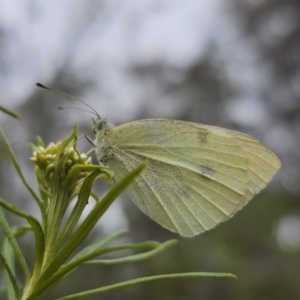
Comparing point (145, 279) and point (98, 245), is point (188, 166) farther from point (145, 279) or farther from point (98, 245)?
point (145, 279)

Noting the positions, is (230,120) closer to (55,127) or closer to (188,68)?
(188,68)

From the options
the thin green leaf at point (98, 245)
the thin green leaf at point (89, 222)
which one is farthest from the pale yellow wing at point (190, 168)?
the thin green leaf at point (89, 222)

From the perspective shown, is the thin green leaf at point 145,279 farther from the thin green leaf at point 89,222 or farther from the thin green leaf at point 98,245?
the thin green leaf at point 98,245

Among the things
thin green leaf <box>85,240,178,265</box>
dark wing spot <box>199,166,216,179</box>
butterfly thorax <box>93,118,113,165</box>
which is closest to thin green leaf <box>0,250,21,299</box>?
thin green leaf <box>85,240,178,265</box>

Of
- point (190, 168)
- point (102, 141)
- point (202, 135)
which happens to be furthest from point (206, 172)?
point (102, 141)

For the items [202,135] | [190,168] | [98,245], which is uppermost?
[202,135]

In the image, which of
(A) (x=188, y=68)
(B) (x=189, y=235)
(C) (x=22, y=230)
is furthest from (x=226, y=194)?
(A) (x=188, y=68)

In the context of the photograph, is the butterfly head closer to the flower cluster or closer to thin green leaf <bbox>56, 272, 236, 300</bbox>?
the flower cluster
